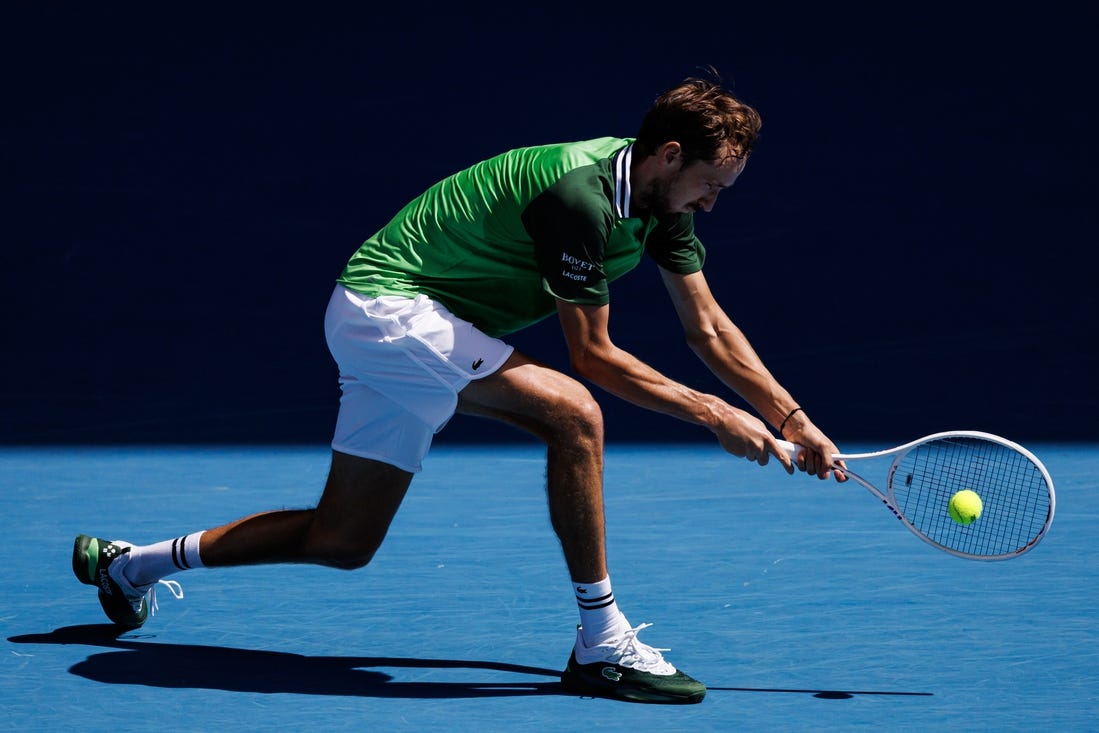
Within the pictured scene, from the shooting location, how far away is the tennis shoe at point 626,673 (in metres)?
3.49

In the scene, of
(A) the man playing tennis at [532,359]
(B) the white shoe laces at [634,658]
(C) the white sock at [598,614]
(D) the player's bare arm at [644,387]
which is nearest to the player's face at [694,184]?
(A) the man playing tennis at [532,359]

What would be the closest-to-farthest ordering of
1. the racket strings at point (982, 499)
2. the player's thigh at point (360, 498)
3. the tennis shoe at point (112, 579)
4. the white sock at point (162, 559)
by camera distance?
the player's thigh at point (360, 498)
the white sock at point (162, 559)
the tennis shoe at point (112, 579)
the racket strings at point (982, 499)

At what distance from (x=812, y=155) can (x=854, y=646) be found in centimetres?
593

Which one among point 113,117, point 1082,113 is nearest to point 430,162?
point 113,117

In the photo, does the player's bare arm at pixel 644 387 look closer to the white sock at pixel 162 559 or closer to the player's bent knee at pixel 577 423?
the player's bent knee at pixel 577 423

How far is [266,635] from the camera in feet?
13.3

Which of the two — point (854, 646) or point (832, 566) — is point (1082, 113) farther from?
point (854, 646)

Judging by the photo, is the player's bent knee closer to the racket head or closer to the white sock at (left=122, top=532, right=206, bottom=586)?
the racket head

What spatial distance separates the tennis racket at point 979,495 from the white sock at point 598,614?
495 millimetres

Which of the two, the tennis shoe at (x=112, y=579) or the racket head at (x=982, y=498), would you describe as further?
the tennis shoe at (x=112, y=579)

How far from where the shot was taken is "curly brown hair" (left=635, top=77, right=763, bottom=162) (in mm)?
3512

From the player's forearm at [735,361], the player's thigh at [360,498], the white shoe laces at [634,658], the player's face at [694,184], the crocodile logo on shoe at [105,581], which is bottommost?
the white shoe laces at [634,658]

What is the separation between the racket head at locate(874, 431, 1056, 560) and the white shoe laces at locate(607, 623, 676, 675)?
0.59 m

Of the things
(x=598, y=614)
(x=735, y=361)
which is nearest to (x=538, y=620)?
(x=598, y=614)
